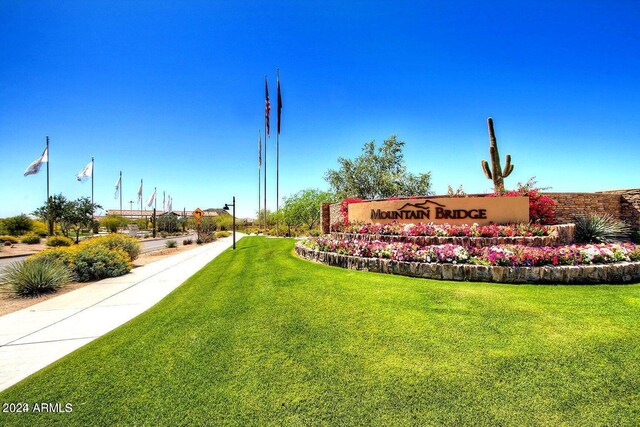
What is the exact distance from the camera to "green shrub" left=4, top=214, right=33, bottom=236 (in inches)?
1403

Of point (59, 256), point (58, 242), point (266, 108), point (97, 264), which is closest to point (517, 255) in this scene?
point (97, 264)

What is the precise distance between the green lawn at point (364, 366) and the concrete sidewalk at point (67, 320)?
0.38 m

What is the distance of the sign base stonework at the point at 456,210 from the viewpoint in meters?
10.3

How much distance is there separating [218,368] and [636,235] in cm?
1806

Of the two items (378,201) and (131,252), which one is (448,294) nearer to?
(378,201)

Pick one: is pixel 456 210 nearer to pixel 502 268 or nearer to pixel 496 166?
pixel 502 268

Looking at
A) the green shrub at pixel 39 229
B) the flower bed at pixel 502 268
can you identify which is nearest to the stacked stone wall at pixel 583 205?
the flower bed at pixel 502 268

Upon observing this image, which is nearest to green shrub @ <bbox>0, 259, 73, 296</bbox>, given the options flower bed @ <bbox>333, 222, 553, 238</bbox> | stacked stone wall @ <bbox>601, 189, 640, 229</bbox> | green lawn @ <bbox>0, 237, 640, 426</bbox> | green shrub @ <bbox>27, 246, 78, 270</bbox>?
green shrub @ <bbox>27, 246, 78, 270</bbox>

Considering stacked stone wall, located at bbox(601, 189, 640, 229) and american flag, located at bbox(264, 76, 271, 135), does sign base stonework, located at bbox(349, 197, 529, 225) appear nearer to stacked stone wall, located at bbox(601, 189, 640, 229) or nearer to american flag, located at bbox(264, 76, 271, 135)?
→ stacked stone wall, located at bbox(601, 189, 640, 229)

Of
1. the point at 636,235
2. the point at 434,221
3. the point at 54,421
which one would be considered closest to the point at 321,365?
the point at 54,421

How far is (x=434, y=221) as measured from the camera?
11109 millimetres

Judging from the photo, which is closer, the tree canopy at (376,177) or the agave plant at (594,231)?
the agave plant at (594,231)

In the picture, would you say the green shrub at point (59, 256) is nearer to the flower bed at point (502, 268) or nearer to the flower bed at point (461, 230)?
the flower bed at point (502, 268)

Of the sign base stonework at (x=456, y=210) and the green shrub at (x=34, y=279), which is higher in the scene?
the sign base stonework at (x=456, y=210)
